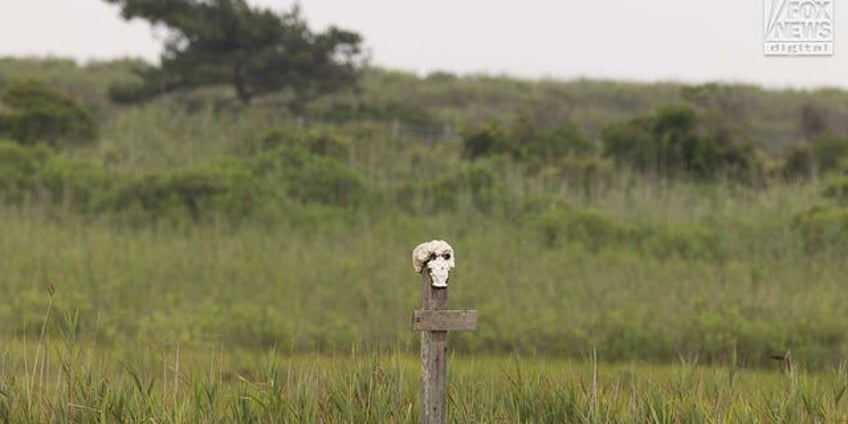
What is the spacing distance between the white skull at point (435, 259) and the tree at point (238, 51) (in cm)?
2366

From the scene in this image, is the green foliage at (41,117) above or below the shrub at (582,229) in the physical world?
above

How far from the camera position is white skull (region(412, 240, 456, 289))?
24.1 ft

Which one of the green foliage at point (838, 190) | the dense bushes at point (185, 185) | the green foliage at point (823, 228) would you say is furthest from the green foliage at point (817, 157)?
the dense bushes at point (185, 185)

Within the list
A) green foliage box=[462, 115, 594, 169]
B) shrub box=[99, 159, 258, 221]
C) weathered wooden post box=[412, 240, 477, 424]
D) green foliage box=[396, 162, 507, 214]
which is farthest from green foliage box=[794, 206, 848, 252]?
weathered wooden post box=[412, 240, 477, 424]

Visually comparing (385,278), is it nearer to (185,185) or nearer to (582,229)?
(582,229)

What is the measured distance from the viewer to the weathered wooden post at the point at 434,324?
7.30 m

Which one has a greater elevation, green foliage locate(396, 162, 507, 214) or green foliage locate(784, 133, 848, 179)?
green foliage locate(784, 133, 848, 179)

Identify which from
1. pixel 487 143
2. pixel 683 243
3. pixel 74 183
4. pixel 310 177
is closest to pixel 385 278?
pixel 683 243

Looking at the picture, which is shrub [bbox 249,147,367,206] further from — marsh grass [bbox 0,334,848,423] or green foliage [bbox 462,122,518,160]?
marsh grass [bbox 0,334,848,423]

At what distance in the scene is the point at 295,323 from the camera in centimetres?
1599

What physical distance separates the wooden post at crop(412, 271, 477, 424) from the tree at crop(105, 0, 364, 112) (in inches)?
932

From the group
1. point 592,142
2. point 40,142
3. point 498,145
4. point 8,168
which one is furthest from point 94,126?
point 592,142

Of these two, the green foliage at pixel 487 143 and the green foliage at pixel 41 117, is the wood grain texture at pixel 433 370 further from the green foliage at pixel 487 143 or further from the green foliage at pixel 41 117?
the green foliage at pixel 41 117

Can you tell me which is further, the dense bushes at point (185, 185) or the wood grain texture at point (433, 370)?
the dense bushes at point (185, 185)
